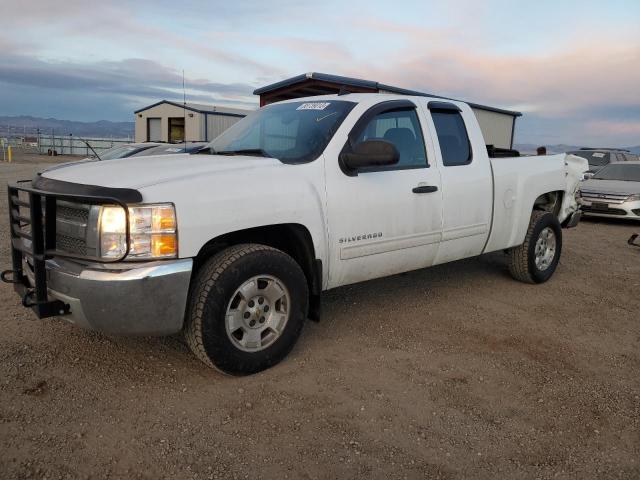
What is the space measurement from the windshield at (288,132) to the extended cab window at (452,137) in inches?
39.6

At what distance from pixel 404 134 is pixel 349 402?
2.31 metres

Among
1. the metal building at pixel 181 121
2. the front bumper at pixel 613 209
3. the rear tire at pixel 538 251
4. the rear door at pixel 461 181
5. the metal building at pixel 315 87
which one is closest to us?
the rear door at pixel 461 181

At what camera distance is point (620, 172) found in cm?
1312

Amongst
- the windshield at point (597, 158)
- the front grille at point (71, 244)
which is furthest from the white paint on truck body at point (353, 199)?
the windshield at point (597, 158)

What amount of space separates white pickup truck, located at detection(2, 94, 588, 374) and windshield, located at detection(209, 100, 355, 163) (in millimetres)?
15

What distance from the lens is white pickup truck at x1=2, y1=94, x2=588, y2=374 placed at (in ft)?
9.87

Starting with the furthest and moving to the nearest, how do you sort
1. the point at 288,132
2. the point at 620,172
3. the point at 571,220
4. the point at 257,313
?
1. the point at 620,172
2. the point at 571,220
3. the point at 288,132
4. the point at 257,313

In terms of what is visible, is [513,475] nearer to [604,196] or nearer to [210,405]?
[210,405]

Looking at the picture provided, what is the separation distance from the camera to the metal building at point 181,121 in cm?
3170

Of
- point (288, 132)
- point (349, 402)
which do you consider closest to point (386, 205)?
point (288, 132)

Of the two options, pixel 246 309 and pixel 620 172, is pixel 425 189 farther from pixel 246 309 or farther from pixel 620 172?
pixel 620 172

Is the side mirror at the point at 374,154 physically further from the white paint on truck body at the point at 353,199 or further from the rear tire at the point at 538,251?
the rear tire at the point at 538,251

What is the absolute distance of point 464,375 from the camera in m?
3.66

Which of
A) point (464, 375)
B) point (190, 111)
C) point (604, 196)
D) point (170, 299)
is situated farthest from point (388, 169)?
point (190, 111)
